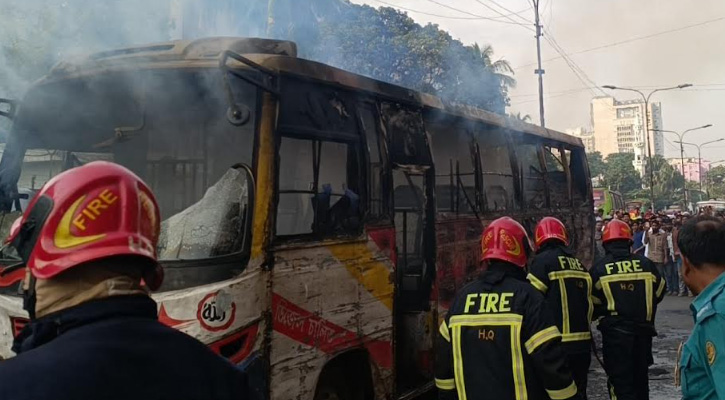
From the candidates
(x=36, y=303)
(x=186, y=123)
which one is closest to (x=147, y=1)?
(x=186, y=123)

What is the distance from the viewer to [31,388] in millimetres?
1203

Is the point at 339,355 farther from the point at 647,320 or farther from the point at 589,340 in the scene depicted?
the point at 647,320

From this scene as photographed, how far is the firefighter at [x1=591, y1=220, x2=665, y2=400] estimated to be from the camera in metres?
5.43

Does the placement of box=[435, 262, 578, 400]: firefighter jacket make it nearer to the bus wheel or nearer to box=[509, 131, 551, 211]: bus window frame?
the bus wheel

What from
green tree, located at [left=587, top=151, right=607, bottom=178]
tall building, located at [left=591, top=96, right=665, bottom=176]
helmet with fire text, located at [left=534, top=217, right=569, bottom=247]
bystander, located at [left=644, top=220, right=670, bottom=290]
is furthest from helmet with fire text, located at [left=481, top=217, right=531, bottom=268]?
tall building, located at [left=591, top=96, right=665, bottom=176]

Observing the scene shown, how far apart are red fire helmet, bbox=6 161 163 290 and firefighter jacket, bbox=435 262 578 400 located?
2222 mm

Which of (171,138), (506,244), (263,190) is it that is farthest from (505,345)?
(171,138)

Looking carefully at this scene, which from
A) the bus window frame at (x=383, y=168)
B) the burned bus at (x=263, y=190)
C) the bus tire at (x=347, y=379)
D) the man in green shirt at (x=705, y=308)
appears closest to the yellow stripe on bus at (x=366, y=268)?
the burned bus at (x=263, y=190)

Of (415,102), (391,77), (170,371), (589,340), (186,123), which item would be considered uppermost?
(391,77)

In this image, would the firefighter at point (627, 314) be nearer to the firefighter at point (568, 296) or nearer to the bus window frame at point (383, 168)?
the firefighter at point (568, 296)

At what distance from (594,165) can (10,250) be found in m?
95.8

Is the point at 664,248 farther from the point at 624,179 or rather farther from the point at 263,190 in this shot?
the point at 624,179

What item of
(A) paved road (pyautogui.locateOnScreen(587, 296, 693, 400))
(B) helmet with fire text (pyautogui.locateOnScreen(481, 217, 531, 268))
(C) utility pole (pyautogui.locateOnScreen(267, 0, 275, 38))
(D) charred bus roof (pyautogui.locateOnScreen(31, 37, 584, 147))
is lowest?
(A) paved road (pyautogui.locateOnScreen(587, 296, 693, 400))

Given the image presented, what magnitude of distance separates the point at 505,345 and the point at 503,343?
0.05 feet
